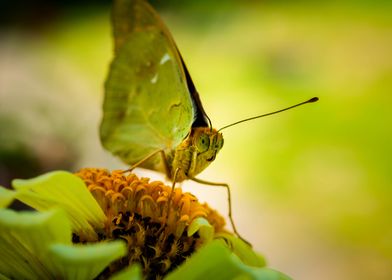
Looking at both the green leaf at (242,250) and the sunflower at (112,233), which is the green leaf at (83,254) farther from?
the green leaf at (242,250)

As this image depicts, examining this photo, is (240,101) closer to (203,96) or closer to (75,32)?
(203,96)

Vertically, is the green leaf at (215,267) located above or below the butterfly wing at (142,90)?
below

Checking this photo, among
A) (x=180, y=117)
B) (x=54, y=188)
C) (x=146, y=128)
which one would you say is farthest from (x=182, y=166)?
(x=54, y=188)

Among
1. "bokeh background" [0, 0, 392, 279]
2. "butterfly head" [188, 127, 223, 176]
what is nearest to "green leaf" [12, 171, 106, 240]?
"butterfly head" [188, 127, 223, 176]

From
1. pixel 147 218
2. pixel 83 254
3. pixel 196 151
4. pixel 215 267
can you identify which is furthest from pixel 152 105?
pixel 83 254

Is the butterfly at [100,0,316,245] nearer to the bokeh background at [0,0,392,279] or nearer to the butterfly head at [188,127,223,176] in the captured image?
the butterfly head at [188,127,223,176]

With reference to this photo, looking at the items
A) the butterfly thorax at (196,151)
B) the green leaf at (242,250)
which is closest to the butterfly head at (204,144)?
the butterfly thorax at (196,151)

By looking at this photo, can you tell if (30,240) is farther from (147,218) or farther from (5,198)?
(147,218)
